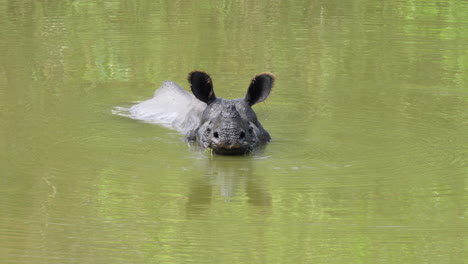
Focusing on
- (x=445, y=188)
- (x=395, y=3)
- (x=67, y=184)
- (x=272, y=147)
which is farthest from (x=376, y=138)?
(x=395, y=3)

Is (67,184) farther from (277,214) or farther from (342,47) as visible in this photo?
(342,47)

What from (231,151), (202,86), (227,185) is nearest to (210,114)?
(202,86)

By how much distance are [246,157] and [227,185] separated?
1.10 metres

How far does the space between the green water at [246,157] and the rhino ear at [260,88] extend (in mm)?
527

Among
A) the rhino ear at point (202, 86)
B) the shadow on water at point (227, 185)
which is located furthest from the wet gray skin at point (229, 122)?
the shadow on water at point (227, 185)

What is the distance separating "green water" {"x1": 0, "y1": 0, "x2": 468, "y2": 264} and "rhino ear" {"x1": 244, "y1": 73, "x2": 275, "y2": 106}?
0.53 meters

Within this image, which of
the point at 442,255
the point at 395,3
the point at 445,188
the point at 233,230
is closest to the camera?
the point at 442,255

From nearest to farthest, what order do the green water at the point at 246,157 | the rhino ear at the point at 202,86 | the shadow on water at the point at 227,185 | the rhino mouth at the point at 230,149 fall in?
the green water at the point at 246,157 < the shadow on water at the point at 227,185 < the rhino mouth at the point at 230,149 < the rhino ear at the point at 202,86

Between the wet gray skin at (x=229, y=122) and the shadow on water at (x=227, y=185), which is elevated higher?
the wet gray skin at (x=229, y=122)

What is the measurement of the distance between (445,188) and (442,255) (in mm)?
2031

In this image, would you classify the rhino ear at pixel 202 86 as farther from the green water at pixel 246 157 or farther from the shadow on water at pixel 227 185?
the shadow on water at pixel 227 185

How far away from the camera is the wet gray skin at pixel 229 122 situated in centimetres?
1123

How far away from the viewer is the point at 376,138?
12.0m

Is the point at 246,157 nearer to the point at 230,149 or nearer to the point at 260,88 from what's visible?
the point at 230,149
